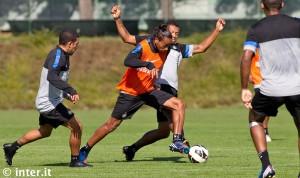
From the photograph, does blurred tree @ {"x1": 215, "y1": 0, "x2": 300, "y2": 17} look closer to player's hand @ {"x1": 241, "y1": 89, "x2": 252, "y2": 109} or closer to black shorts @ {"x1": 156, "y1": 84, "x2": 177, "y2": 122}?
black shorts @ {"x1": 156, "y1": 84, "x2": 177, "y2": 122}

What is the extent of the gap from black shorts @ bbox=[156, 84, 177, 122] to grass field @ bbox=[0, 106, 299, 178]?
0.60 m

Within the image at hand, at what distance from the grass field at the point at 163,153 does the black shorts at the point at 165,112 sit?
1.97 feet

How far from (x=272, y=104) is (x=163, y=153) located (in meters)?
4.81

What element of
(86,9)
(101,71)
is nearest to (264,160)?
(101,71)

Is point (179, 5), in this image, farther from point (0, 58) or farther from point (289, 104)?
point (289, 104)

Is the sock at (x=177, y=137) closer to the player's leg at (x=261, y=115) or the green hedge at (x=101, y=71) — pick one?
the player's leg at (x=261, y=115)

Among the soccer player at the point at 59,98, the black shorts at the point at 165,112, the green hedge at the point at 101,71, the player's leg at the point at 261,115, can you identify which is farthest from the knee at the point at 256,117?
the green hedge at the point at 101,71

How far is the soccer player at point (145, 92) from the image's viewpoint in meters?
14.3

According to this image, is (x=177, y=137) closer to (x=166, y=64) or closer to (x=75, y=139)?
(x=75, y=139)

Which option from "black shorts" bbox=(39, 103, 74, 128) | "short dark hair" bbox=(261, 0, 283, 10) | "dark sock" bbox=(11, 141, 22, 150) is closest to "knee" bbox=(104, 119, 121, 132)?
"black shorts" bbox=(39, 103, 74, 128)

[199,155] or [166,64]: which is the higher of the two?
[166,64]

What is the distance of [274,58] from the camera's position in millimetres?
11297

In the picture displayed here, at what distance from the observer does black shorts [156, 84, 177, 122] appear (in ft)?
48.3

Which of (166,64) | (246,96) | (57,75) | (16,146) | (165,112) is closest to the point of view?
(246,96)
